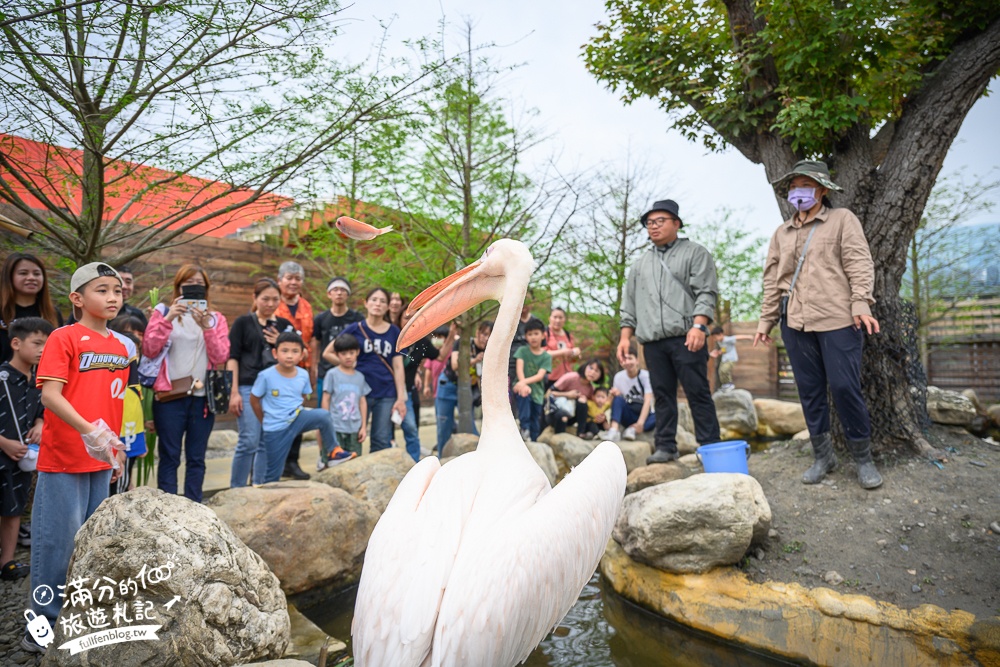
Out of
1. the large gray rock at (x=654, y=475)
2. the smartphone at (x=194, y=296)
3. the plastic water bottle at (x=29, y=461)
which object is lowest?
the large gray rock at (x=654, y=475)

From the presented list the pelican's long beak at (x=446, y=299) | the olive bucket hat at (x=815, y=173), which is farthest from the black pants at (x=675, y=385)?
the pelican's long beak at (x=446, y=299)

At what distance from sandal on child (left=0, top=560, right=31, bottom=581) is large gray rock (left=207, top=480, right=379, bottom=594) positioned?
0.96 meters

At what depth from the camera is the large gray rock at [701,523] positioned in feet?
10.1

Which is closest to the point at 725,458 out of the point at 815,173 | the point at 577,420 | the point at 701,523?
the point at 701,523

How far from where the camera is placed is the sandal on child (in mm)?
3020

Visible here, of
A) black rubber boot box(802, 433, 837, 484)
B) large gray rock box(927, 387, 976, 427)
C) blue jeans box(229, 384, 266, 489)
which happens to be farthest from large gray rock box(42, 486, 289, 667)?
large gray rock box(927, 387, 976, 427)

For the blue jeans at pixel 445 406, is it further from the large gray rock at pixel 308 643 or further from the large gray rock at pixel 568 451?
the large gray rock at pixel 308 643

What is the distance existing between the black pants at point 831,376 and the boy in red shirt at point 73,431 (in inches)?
153

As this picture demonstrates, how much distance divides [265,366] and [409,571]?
3164mm

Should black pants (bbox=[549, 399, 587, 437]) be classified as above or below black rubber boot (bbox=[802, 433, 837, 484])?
below

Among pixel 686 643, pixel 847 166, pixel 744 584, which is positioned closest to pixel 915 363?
pixel 847 166

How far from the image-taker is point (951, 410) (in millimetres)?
5859

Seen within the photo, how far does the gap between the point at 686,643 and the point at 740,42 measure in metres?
3.96

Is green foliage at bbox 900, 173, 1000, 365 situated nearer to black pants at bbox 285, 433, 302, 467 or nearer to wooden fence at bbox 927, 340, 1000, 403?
wooden fence at bbox 927, 340, 1000, 403
